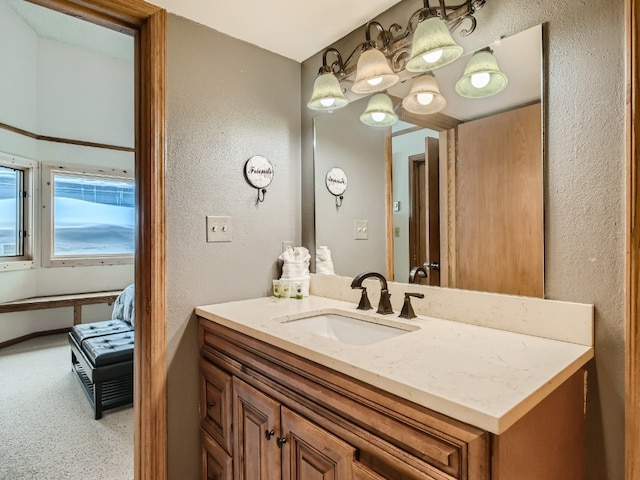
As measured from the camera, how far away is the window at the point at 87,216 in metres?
4.18

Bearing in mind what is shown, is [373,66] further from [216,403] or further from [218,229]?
[216,403]

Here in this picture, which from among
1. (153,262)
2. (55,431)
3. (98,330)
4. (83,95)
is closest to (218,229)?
(153,262)

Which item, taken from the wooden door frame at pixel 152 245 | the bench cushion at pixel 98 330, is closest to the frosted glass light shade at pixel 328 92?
the wooden door frame at pixel 152 245

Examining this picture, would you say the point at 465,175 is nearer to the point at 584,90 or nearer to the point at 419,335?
the point at 584,90

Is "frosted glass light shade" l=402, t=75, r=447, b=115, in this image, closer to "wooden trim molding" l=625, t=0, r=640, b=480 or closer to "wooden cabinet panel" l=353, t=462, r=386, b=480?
"wooden trim molding" l=625, t=0, r=640, b=480

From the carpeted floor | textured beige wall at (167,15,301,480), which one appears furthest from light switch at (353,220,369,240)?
the carpeted floor

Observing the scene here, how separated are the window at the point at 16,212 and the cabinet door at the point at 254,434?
3888 millimetres

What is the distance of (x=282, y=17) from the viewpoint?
1.55 m

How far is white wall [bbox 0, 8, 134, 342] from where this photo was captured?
3.73 meters

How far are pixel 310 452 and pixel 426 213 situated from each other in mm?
958

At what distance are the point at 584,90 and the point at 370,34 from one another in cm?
91

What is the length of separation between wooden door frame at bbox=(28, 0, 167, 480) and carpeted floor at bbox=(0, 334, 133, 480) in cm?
58

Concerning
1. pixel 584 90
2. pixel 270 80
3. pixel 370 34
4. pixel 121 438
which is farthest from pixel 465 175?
pixel 121 438

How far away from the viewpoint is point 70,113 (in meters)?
4.26
